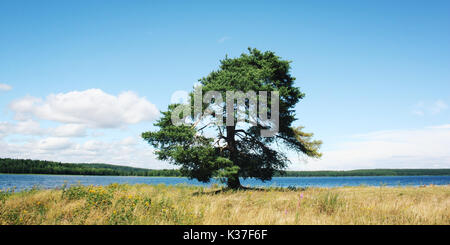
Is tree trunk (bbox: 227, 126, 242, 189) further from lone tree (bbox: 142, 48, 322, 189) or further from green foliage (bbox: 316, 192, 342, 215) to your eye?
green foliage (bbox: 316, 192, 342, 215)

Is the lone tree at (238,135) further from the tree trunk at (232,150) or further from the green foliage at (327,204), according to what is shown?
the green foliage at (327,204)

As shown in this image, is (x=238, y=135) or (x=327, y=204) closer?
(x=327, y=204)

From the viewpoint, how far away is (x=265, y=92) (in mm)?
17891

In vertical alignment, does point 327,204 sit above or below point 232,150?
below

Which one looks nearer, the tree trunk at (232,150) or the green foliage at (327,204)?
the green foliage at (327,204)

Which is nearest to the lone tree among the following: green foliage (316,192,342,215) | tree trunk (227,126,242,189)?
tree trunk (227,126,242,189)

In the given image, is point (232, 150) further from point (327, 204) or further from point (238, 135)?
point (327, 204)

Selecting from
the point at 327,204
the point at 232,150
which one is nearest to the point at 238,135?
the point at 232,150

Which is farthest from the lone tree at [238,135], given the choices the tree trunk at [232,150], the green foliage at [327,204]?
the green foliage at [327,204]
